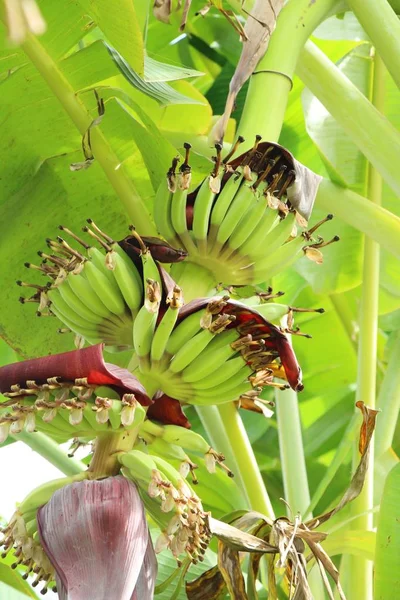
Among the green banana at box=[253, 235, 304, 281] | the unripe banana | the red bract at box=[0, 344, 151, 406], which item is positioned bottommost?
the unripe banana

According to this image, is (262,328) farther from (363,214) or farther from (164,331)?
(363,214)

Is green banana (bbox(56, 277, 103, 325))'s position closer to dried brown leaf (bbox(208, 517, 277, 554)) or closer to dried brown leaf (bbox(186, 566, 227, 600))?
dried brown leaf (bbox(208, 517, 277, 554))

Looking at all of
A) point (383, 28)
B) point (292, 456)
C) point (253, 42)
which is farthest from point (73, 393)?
point (292, 456)

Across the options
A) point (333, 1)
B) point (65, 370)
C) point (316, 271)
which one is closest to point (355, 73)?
point (316, 271)

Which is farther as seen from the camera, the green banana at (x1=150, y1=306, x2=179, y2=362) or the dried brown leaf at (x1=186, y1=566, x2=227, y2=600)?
the dried brown leaf at (x1=186, y1=566, x2=227, y2=600)

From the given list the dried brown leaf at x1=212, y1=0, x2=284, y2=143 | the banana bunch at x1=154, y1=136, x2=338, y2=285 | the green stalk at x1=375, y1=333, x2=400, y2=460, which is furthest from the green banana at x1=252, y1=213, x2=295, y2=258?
the green stalk at x1=375, y1=333, x2=400, y2=460

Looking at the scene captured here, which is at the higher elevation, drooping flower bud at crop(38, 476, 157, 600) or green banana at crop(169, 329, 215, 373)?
green banana at crop(169, 329, 215, 373)

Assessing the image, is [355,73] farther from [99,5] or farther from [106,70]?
[99,5]

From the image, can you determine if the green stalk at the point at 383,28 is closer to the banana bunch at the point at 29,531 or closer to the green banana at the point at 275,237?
the green banana at the point at 275,237

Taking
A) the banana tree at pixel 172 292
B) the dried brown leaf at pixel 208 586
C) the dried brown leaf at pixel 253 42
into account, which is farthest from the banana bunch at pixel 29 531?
the dried brown leaf at pixel 253 42

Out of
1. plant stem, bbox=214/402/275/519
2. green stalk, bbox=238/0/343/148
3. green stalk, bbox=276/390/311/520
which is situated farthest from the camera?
green stalk, bbox=276/390/311/520
